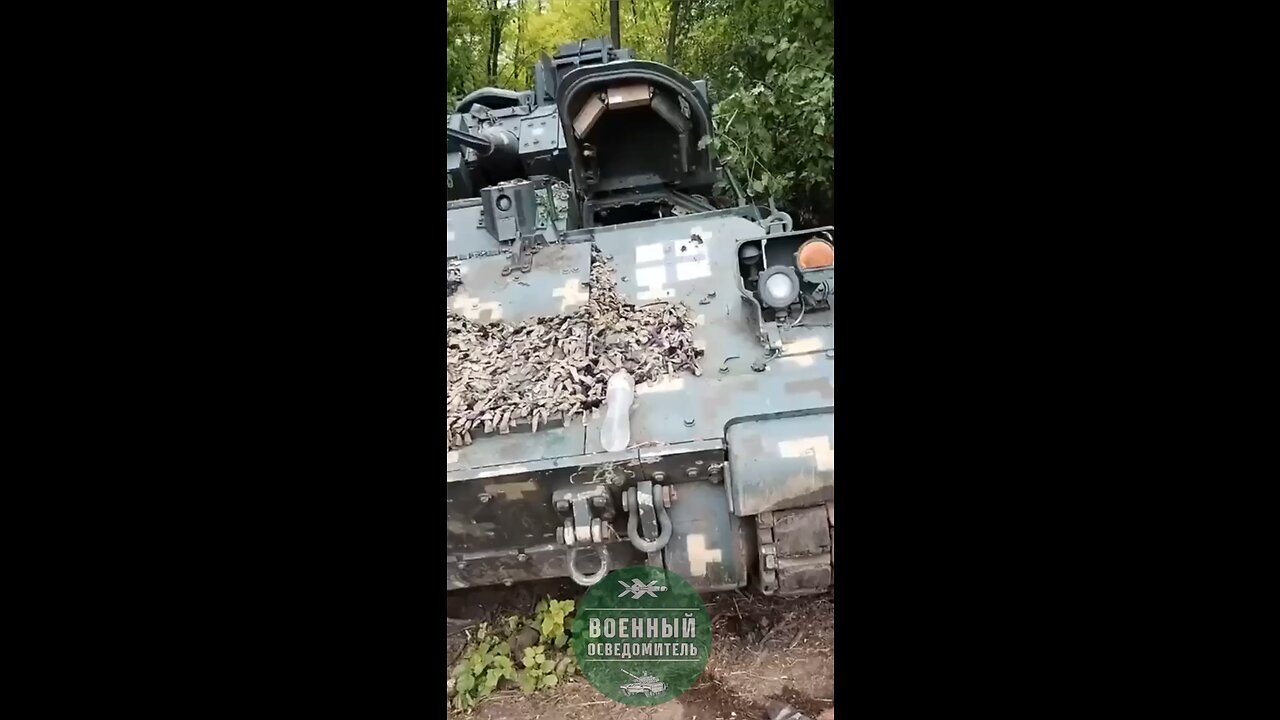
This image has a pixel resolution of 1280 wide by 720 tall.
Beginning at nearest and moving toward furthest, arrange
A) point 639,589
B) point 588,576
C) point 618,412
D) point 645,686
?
point 645,686
point 639,589
point 588,576
point 618,412

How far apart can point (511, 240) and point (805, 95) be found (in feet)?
5.27

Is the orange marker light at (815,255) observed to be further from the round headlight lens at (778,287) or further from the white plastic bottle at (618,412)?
the white plastic bottle at (618,412)

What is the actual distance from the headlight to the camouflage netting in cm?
44

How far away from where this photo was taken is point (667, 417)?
345 centimetres

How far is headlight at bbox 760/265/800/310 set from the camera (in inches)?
150

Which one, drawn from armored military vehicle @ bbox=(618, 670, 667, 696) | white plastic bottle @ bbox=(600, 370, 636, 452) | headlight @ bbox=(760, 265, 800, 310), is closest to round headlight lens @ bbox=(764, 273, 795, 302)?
headlight @ bbox=(760, 265, 800, 310)

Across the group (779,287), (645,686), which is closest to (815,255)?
(779,287)

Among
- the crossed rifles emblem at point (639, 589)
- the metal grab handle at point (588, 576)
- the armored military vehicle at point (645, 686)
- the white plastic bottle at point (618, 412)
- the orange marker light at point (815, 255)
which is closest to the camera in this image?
the armored military vehicle at point (645, 686)

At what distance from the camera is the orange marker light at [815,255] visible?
380cm

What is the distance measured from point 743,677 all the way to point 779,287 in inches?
66.3

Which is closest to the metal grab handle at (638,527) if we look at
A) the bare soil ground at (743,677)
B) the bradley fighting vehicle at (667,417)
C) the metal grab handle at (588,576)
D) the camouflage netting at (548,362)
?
the bradley fighting vehicle at (667,417)

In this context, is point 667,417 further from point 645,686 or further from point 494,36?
point 494,36

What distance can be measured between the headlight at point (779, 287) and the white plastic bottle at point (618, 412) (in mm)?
780

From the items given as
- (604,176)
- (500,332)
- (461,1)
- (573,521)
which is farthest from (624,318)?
(604,176)
